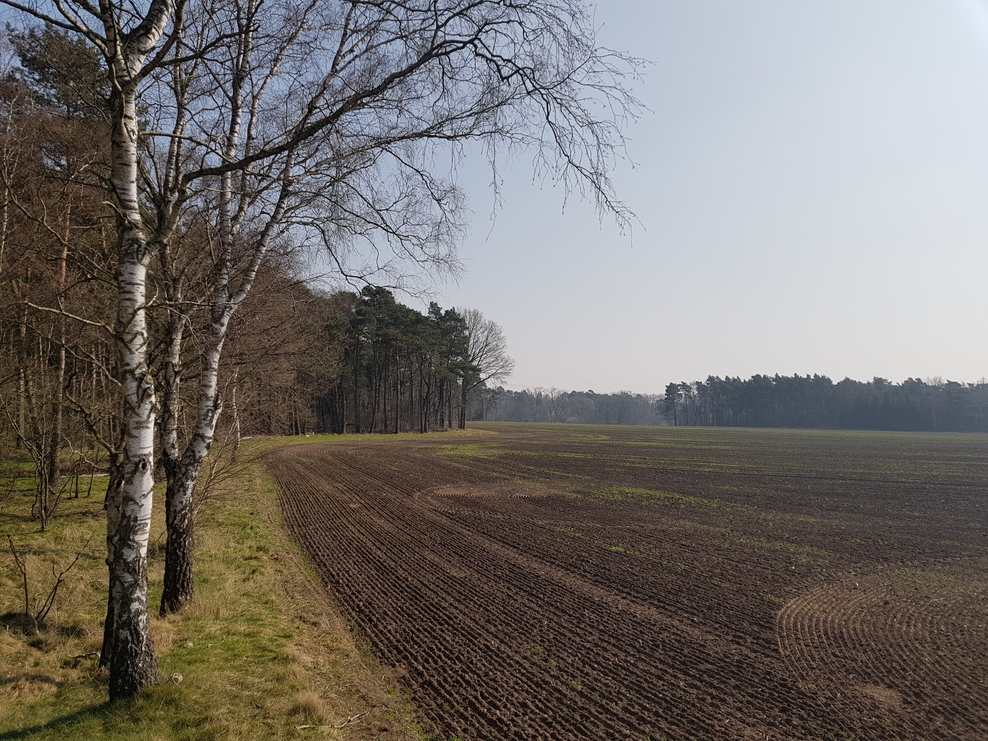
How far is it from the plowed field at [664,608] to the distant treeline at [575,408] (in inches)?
5803

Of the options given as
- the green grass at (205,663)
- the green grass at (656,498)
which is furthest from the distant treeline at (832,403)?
the green grass at (205,663)

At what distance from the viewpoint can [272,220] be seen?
6.80 meters

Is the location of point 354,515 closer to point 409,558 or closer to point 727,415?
point 409,558

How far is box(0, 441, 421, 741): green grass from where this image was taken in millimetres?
4594

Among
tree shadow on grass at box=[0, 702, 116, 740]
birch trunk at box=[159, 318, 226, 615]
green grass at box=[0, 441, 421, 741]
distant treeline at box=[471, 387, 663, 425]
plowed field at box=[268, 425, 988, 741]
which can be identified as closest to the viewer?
tree shadow on grass at box=[0, 702, 116, 740]

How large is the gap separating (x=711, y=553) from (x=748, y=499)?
9.33m

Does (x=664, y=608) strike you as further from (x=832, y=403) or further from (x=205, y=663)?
(x=832, y=403)

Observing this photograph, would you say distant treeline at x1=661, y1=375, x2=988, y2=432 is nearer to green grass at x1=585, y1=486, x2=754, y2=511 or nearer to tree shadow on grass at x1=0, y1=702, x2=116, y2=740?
green grass at x1=585, y1=486, x2=754, y2=511

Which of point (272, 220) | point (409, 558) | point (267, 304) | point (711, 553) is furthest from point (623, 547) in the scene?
point (272, 220)

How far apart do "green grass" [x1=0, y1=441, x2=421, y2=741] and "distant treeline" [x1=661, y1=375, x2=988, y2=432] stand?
13681cm

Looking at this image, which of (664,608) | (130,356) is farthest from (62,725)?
(664,608)

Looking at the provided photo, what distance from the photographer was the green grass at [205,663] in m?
4.59

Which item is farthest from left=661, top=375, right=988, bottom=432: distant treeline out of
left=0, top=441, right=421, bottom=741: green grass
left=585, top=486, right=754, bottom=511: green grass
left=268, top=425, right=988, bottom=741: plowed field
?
left=0, top=441, right=421, bottom=741: green grass

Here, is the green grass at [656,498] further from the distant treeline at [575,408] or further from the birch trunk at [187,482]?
the distant treeline at [575,408]
